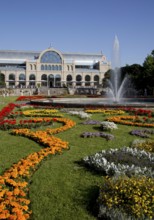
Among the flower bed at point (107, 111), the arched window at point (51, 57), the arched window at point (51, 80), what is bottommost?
the flower bed at point (107, 111)

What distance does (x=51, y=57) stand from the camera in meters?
91.7

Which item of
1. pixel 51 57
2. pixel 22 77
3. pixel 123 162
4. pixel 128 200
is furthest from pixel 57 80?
pixel 128 200

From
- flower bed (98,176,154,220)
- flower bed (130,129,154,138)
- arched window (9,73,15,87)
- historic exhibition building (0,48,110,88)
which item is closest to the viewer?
flower bed (98,176,154,220)

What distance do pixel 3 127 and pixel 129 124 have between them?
15.8 ft

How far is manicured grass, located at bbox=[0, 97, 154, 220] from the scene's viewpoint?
4.38 meters

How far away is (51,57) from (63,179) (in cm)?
8822

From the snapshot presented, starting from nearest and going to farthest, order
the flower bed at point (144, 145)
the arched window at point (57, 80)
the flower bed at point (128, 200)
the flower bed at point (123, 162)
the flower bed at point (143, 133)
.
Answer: the flower bed at point (128, 200)
the flower bed at point (123, 162)
the flower bed at point (144, 145)
the flower bed at point (143, 133)
the arched window at point (57, 80)

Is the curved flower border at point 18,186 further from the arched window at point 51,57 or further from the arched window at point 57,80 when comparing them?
the arched window at point 57,80

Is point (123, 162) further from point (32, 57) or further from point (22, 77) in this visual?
point (32, 57)

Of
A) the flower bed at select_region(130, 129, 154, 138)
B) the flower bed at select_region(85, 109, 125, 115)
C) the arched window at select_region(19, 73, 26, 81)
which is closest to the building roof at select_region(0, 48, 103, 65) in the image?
the arched window at select_region(19, 73, 26, 81)

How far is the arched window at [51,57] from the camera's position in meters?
90.3

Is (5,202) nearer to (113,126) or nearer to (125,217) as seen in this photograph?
(125,217)

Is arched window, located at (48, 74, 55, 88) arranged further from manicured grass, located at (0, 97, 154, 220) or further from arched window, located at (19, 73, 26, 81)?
manicured grass, located at (0, 97, 154, 220)

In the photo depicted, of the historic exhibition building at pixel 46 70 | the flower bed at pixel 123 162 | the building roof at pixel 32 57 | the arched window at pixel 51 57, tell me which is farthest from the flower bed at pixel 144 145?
the building roof at pixel 32 57
